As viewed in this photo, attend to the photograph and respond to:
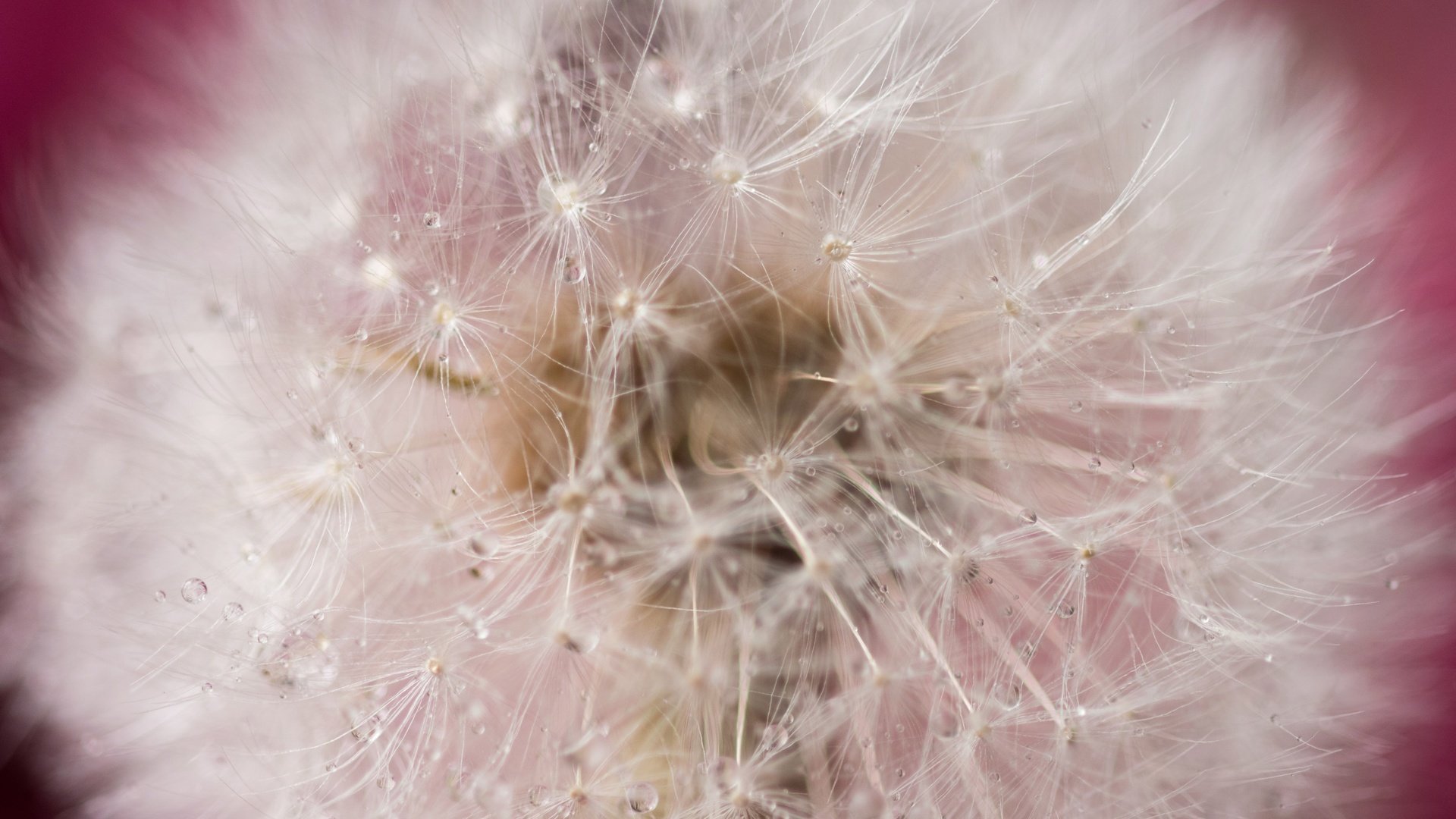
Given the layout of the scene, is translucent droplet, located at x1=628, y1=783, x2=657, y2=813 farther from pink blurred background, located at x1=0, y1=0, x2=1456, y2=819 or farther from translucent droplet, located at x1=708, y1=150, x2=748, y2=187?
pink blurred background, located at x1=0, y1=0, x2=1456, y2=819

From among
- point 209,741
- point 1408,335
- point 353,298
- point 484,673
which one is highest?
point 353,298

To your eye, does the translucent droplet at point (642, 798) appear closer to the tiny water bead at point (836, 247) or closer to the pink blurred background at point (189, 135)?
the tiny water bead at point (836, 247)

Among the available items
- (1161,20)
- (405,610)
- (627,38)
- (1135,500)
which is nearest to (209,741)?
(405,610)

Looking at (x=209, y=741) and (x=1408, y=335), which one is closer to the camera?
(x=209, y=741)

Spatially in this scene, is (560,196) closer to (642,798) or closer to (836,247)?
(836,247)

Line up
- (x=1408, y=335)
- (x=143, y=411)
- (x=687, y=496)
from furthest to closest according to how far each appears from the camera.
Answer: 1. (x=1408, y=335)
2. (x=143, y=411)
3. (x=687, y=496)

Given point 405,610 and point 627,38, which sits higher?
point 627,38

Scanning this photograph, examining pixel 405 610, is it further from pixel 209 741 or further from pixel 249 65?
pixel 249 65

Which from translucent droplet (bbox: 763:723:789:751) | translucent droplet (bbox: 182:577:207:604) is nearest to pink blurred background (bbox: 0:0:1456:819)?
translucent droplet (bbox: 182:577:207:604)
